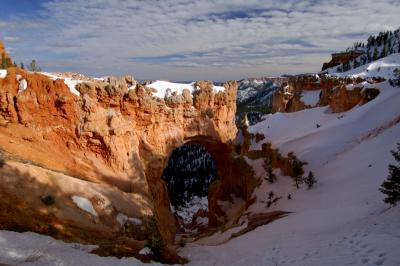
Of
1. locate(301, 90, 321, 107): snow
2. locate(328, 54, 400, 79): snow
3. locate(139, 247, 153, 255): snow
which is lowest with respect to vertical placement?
locate(139, 247, 153, 255): snow

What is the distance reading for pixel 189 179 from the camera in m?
110

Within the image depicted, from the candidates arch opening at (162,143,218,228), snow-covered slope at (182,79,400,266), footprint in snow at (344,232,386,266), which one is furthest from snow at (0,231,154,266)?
arch opening at (162,143,218,228)

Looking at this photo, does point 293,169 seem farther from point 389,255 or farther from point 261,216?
point 389,255

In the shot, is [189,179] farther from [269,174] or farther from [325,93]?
[269,174]

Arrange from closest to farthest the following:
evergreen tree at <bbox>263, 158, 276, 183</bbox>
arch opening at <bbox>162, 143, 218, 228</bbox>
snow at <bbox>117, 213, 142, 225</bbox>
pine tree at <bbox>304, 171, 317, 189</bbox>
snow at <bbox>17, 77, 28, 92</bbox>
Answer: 1. snow at <bbox>117, 213, 142, 225</bbox>
2. snow at <bbox>17, 77, 28, 92</bbox>
3. pine tree at <bbox>304, 171, 317, 189</bbox>
4. evergreen tree at <bbox>263, 158, 276, 183</bbox>
5. arch opening at <bbox>162, 143, 218, 228</bbox>

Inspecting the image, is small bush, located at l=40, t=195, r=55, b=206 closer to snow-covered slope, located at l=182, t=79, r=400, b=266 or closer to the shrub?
the shrub

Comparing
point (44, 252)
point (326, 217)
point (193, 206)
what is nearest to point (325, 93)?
point (326, 217)

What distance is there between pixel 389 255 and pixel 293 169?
18093mm

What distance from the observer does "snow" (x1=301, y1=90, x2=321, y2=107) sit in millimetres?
60231

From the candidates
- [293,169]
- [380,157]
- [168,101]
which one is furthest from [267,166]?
[380,157]

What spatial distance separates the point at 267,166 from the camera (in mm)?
31422

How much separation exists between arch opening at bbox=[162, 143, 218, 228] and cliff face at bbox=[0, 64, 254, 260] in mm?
41977

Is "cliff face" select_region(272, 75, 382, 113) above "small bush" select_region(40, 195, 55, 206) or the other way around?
above

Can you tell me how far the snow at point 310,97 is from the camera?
6023cm
